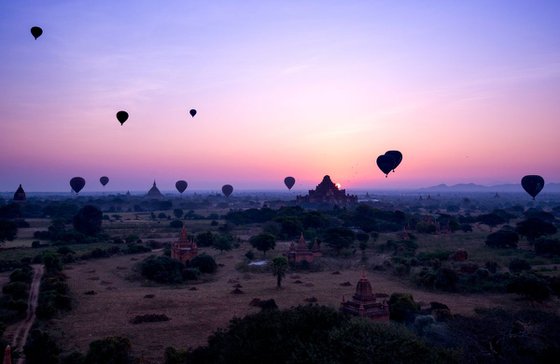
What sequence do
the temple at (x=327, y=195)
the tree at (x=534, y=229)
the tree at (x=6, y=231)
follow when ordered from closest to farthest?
1. the tree at (x=534, y=229)
2. the tree at (x=6, y=231)
3. the temple at (x=327, y=195)

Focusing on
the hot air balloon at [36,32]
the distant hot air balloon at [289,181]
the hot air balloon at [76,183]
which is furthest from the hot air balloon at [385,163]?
the distant hot air balloon at [289,181]

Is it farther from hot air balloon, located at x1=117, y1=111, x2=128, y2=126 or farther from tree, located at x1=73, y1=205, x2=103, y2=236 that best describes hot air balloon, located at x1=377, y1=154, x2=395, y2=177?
tree, located at x1=73, y1=205, x2=103, y2=236

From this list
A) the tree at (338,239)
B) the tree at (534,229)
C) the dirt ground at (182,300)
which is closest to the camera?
the dirt ground at (182,300)

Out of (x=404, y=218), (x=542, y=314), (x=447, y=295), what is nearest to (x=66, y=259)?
(x=447, y=295)

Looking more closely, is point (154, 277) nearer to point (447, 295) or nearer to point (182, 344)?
point (182, 344)

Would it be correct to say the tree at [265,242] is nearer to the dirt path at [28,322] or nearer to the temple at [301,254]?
the temple at [301,254]

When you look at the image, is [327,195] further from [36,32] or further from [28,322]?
[28,322]

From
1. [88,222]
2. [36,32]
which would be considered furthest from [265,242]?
[88,222]
